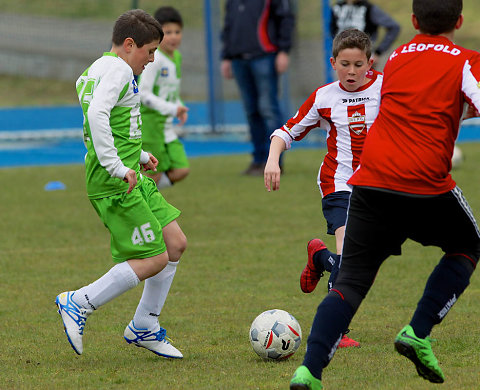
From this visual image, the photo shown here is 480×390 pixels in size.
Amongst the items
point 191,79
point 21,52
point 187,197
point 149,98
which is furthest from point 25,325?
point 21,52

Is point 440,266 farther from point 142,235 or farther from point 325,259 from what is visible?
point 142,235

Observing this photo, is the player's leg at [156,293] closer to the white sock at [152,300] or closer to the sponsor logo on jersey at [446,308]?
the white sock at [152,300]

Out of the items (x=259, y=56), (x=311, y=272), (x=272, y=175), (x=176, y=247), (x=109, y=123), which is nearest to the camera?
(x=272, y=175)

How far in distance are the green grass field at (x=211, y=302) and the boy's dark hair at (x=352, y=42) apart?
1.44m

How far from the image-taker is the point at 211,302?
5484 millimetres

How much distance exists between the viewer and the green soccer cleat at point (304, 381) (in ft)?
10.8

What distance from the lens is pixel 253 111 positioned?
1112 centimetres

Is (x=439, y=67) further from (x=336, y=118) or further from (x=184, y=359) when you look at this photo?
(x=184, y=359)

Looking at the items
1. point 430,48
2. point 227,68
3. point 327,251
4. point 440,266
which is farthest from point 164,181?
point 430,48

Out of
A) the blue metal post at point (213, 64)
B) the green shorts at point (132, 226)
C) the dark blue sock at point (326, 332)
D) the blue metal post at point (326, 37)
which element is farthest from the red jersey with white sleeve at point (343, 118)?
the blue metal post at point (213, 64)

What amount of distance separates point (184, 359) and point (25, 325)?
111 cm

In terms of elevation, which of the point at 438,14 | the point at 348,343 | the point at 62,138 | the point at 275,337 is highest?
the point at 438,14

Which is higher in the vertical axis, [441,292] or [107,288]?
[441,292]

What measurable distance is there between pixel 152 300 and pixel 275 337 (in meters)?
0.68
